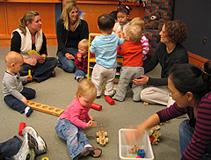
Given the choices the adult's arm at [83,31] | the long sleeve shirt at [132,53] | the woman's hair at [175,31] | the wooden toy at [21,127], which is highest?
the woman's hair at [175,31]

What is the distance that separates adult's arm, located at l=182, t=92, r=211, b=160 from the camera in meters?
1.13

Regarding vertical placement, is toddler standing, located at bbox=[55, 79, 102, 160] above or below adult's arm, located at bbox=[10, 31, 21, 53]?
below

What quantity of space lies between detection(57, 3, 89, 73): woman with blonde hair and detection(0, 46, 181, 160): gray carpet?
1.25ft

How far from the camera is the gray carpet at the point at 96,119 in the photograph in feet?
5.76

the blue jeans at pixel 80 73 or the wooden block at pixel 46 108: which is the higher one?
the blue jeans at pixel 80 73

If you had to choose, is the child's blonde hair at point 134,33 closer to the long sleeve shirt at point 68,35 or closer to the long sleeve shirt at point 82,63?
the long sleeve shirt at point 82,63

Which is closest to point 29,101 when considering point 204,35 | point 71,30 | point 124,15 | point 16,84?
point 16,84

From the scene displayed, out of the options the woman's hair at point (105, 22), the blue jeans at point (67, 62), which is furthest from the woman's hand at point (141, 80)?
the blue jeans at point (67, 62)

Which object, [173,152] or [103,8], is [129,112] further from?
[103,8]

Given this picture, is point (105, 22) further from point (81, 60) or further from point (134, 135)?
point (134, 135)

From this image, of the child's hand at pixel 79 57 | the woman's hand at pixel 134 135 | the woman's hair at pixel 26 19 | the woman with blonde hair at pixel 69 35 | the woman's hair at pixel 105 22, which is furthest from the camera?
the woman with blonde hair at pixel 69 35

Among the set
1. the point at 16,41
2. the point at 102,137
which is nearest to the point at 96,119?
the point at 102,137

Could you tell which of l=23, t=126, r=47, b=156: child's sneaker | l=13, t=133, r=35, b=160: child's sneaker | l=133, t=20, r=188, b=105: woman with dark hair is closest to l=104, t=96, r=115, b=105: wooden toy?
l=133, t=20, r=188, b=105: woman with dark hair

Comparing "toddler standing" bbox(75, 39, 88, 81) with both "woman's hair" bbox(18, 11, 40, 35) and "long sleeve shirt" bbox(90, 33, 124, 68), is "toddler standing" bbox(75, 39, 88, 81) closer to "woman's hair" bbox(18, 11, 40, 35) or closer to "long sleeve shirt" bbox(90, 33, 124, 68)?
"long sleeve shirt" bbox(90, 33, 124, 68)
